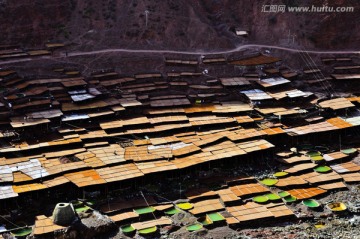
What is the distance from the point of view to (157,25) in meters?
72.0

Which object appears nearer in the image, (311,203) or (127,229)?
(127,229)

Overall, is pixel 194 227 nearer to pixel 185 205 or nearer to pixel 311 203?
pixel 185 205

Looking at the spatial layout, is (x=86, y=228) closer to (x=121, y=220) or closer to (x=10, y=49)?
(x=121, y=220)

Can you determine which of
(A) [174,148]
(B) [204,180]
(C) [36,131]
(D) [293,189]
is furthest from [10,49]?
(D) [293,189]

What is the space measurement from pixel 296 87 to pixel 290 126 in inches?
339

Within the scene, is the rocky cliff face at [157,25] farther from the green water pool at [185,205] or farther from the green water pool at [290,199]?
the green water pool at [185,205]

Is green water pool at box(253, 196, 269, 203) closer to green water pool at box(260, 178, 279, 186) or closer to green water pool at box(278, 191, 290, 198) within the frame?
green water pool at box(278, 191, 290, 198)

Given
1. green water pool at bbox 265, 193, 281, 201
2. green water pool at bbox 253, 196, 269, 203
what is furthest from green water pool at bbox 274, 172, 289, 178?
green water pool at bbox 253, 196, 269, 203

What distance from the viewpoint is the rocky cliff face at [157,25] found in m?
69.8

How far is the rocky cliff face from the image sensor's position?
69.8 m

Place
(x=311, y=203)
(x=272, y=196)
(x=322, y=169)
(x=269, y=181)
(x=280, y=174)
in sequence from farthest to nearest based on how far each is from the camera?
(x=322, y=169) → (x=280, y=174) → (x=269, y=181) → (x=272, y=196) → (x=311, y=203)

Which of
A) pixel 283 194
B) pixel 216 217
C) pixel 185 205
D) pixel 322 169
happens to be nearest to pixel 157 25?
pixel 322 169

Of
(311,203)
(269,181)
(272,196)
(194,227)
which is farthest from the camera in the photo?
(269,181)

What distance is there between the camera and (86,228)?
4266 cm
